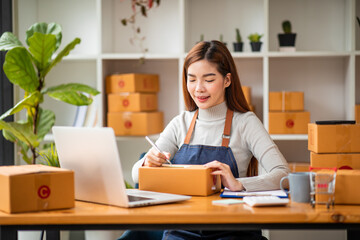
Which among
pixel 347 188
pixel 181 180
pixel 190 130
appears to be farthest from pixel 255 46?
pixel 347 188

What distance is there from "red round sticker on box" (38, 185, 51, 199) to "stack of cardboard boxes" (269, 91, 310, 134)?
2.21m

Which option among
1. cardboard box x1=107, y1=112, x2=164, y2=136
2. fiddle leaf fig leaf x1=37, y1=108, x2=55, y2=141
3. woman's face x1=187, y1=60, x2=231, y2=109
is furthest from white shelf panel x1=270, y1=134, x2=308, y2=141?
fiddle leaf fig leaf x1=37, y1=108, x2=55, y2=141

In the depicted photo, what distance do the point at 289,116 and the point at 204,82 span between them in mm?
1380

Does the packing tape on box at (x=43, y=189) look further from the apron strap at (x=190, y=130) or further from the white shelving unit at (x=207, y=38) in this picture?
the white shelving unit at (x=207, y=38)

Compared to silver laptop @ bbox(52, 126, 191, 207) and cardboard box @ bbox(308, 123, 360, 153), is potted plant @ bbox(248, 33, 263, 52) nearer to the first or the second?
cardboard box @ bbox(308, 123, 360, 153)

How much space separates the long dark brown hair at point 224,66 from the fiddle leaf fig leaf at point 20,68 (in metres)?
1.12

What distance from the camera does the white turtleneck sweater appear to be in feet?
7.09

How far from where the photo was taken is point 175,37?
390 centimetres

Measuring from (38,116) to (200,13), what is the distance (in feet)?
4.90

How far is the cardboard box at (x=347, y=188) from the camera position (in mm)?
1606

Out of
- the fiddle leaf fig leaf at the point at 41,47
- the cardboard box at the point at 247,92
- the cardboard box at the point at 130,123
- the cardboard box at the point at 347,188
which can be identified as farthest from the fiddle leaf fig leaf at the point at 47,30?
the cardboard box at the point at 347,188

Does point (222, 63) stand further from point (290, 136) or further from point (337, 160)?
point (290, 136)

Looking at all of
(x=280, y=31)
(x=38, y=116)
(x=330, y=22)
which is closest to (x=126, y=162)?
(x=38, y=116)

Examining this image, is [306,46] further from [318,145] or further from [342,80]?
[318,145]
